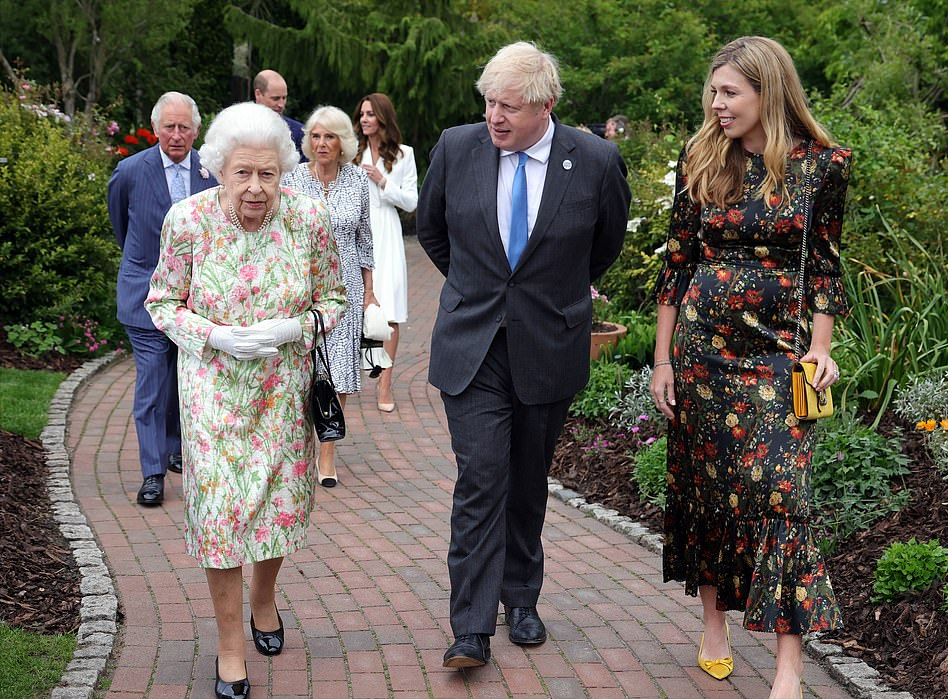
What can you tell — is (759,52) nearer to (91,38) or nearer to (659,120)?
(659,120)

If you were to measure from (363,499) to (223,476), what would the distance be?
8.43 feet

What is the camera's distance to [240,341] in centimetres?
394

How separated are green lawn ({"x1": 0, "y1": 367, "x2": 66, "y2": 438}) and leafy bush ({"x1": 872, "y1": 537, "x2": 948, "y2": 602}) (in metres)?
5.03

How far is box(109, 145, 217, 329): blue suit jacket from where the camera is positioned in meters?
6.51

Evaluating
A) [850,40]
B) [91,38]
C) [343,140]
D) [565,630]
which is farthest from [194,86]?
[565,630]

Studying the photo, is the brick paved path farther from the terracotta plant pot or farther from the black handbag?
the terracotta plant pot

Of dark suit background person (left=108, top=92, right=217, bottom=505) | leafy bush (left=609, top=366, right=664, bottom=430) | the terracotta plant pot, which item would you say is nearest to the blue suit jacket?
dark suit background person (left=108, top=92, right=217, bottom=505)

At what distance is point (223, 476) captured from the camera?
3.99 m

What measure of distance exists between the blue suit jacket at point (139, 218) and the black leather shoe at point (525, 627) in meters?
2.88

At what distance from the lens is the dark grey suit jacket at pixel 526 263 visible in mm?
4254

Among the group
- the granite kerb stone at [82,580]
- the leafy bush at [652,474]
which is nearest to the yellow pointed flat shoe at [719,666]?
the leafy bush at [652,474]

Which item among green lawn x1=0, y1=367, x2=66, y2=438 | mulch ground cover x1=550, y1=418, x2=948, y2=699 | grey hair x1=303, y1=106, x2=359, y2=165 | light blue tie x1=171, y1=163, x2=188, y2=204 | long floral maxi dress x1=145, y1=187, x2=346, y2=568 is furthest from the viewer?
green lawn x1=0, y1=367, x2=66, y2=438

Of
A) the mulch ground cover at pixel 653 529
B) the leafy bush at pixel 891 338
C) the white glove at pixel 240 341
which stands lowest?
the mulch ground cover at pixel 653 529

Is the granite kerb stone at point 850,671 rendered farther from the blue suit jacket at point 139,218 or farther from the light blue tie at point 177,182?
the light blue tie at point 177,182
